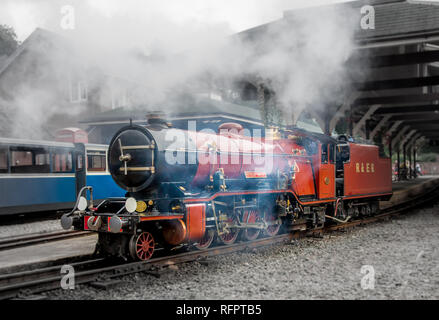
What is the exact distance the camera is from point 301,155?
9445 mm

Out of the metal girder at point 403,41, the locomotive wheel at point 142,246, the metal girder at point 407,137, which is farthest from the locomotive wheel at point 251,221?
the metal girder at point 407,137

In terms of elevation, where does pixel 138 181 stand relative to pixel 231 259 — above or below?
above

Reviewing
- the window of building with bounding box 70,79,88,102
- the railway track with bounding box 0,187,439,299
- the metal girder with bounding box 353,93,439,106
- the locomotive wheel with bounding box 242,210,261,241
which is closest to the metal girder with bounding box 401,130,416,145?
the metal girder with bounding box 353,93,439,106

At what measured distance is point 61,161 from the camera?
12.9 meters

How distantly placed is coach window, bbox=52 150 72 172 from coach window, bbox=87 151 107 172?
582mm

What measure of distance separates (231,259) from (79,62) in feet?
19.9

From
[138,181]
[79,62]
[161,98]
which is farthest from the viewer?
[161,98]

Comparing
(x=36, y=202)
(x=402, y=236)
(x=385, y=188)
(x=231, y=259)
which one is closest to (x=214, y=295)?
(x=231, y=259)

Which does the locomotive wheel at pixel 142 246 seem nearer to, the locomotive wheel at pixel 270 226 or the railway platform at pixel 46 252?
the railway platform at pixel 46 252

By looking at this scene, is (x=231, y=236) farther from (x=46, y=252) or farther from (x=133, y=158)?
(x=46, y=252)

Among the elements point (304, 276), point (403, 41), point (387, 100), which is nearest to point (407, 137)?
point (387, 100)

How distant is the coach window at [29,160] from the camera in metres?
11.6

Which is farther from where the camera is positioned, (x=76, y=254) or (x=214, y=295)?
(x=76, y=254)
